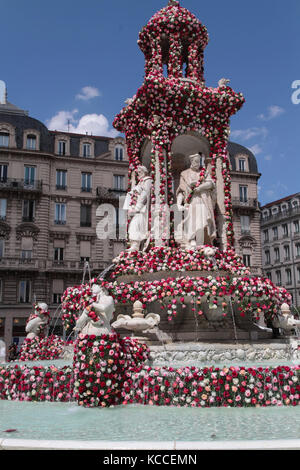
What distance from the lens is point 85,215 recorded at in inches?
1756

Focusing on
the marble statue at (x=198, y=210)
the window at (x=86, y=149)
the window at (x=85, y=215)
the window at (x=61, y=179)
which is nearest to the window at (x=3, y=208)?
the window at (x=61, y=179)

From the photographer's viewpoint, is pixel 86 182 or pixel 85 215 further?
pixel 86 182

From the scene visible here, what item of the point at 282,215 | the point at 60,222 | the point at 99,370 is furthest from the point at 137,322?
the point at 282,215

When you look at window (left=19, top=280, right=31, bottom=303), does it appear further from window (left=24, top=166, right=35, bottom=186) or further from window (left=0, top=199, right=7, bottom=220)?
window (left=24, top=166, right=35, bottom=186)

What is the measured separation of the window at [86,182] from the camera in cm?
4512

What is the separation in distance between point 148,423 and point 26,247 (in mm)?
38033

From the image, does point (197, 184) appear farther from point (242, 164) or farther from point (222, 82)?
point (242, 164)

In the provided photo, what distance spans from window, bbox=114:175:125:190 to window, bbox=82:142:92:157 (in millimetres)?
3912

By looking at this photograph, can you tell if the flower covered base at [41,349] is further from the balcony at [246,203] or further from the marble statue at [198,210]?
the balcony at [246,203]

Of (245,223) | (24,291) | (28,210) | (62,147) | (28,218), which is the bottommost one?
(24,291)

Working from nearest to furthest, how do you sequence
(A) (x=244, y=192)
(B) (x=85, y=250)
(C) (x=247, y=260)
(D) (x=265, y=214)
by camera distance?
(B) (x=85, y=250)
(C) (x=247, y=260)
(A) (x=244, y=192)
(D) (x=265, y=214)

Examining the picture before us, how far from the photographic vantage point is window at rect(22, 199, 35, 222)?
42.3 m

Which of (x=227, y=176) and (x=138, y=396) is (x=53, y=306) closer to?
(x=227, y=176)
